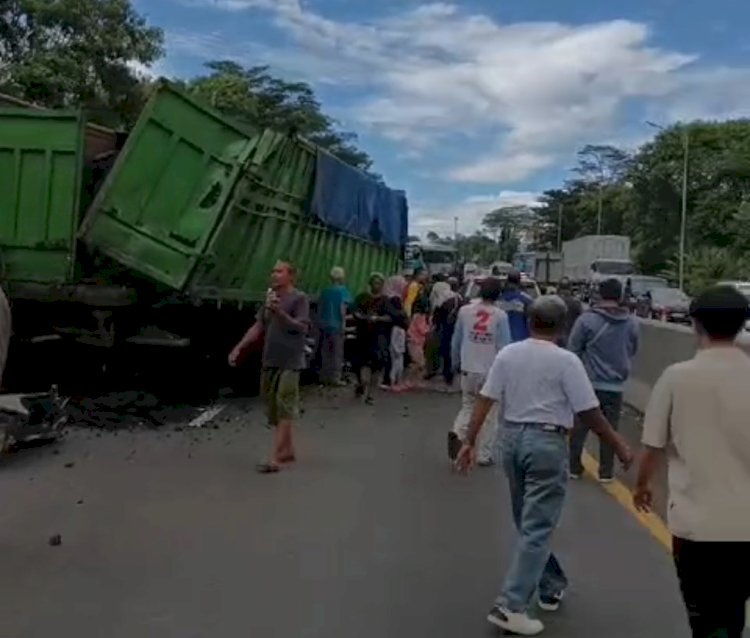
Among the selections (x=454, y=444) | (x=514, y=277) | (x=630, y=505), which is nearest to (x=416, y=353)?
(x=514, y=277)

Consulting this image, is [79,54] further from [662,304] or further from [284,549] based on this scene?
[284,549]

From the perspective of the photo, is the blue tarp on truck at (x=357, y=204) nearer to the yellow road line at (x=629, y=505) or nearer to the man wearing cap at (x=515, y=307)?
the man wearing cap at (x=515, y=307)

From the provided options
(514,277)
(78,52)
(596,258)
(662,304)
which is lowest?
(514,277)

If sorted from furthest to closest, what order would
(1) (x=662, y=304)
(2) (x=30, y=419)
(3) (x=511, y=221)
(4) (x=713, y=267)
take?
1. (3) (x=511, y=221)
2. (4) (x=713, y=267)
3. (1) (x=662, y=304)
4. (2) (x=30, y=419)

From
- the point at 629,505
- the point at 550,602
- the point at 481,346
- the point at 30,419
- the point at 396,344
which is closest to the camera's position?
the point at 550,602

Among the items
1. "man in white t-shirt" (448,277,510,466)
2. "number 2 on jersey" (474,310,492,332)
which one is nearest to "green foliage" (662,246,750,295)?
"man in white t-shirt" (448,277,510,466)

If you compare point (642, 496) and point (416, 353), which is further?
point (416, 353)

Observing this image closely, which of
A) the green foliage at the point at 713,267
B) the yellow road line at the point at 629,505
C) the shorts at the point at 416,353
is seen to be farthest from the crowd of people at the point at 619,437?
the green foliage at the point at 713,267

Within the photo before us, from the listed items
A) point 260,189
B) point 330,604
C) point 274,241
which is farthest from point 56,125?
point 330,604

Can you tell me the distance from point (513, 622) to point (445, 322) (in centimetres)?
1349

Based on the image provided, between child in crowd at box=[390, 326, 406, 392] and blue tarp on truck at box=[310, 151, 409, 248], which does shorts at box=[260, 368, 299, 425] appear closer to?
blue tarp on truck at box=[310, 151, 409, 248]

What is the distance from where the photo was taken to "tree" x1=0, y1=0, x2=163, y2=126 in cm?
3594

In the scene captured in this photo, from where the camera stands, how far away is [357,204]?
2102 centimetres

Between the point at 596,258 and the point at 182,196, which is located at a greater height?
the point at 596,258
